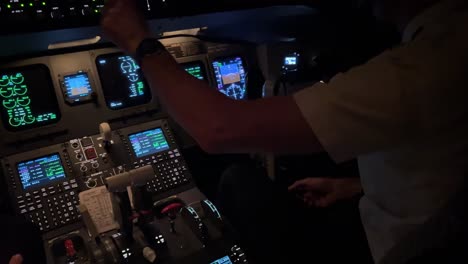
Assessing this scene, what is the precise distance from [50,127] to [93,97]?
19cm

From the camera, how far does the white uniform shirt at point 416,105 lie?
67cm

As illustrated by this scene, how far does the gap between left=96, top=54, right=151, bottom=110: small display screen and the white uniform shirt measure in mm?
1025

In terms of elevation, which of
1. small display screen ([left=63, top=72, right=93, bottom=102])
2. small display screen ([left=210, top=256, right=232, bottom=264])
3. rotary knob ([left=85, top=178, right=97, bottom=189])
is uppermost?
small display screen ([left=63, top=72, right=93, bottom=102])

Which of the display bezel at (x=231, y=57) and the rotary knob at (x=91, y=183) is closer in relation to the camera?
the rotary knob at (x=91, y=183)

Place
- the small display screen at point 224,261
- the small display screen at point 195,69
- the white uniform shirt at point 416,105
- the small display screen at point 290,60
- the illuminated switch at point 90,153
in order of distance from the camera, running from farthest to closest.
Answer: the small display screen at point 290,60 → the small display screen at point 195,69 → the illuminated switch at point 90,153 → the small display screen at point 224,261 → the white uniform shirt at point 416,105

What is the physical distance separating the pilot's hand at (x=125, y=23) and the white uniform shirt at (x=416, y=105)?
0.35m

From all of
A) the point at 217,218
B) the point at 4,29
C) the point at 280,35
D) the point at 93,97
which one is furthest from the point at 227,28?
the point at 4,29

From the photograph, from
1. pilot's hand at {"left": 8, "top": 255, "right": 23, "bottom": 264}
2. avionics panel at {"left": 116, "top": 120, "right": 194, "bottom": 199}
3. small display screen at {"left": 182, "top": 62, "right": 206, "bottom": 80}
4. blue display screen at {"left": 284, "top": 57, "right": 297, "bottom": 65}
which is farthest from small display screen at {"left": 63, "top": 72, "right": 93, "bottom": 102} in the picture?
blue display screen at {"left": 284, "top": 57, "right": 297, "bottom": 65}

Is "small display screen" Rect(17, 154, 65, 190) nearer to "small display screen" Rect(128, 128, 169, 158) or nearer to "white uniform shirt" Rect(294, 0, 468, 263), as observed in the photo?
"small display screen" Rect(128, 128, 169, 158)

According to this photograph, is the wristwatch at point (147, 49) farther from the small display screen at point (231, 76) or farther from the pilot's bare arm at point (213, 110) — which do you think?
the small display screen at point (231, 76)

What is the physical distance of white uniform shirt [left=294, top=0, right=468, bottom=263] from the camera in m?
0.67

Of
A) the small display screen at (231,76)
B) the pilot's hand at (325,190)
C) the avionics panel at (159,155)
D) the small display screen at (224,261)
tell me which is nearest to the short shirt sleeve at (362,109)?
the small display screen at (224,261)

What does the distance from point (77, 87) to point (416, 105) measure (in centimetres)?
122

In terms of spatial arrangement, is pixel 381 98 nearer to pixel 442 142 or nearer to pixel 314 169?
pixel 442 142
